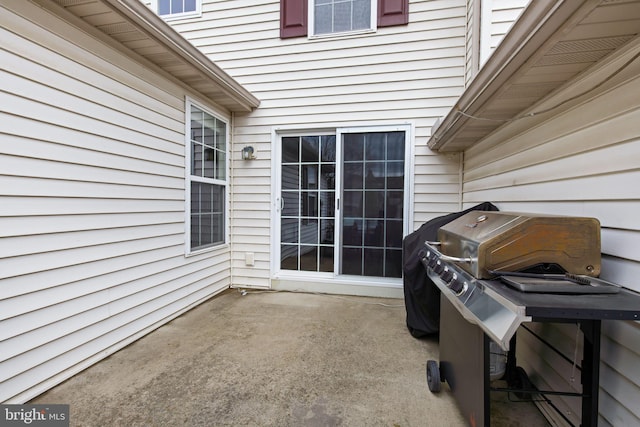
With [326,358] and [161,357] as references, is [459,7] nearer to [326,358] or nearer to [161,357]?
[326,358]

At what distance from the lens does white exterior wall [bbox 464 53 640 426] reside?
1.18 meters

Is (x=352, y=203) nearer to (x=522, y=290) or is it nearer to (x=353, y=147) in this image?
(x=353, y=147)

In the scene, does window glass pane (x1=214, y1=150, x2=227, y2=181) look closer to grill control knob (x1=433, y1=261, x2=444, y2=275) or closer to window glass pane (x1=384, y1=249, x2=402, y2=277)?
window glass pane (x1=384, y1=249, x2=402, y2=277)

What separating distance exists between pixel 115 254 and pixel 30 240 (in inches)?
23.3

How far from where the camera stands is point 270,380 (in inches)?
77.0

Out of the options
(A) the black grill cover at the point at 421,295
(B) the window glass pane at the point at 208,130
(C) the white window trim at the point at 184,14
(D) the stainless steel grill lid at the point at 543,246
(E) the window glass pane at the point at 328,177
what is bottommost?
(A) the black grill cover at the point at 421,295

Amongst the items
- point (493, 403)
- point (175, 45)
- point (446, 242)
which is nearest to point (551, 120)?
point (446, 242)

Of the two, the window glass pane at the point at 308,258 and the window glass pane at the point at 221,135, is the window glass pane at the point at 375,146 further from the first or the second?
the window glass pane at the point at 221,135

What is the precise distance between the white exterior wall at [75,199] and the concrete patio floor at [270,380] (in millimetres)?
266

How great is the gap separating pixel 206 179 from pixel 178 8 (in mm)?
2753

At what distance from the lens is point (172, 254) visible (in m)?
2.93

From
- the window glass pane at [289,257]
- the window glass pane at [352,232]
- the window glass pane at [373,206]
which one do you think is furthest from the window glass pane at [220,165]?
the window glass pane at [352,232]

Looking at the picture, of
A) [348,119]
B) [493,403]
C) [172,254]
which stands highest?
[348,119]

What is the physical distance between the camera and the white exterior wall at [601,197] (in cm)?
118
